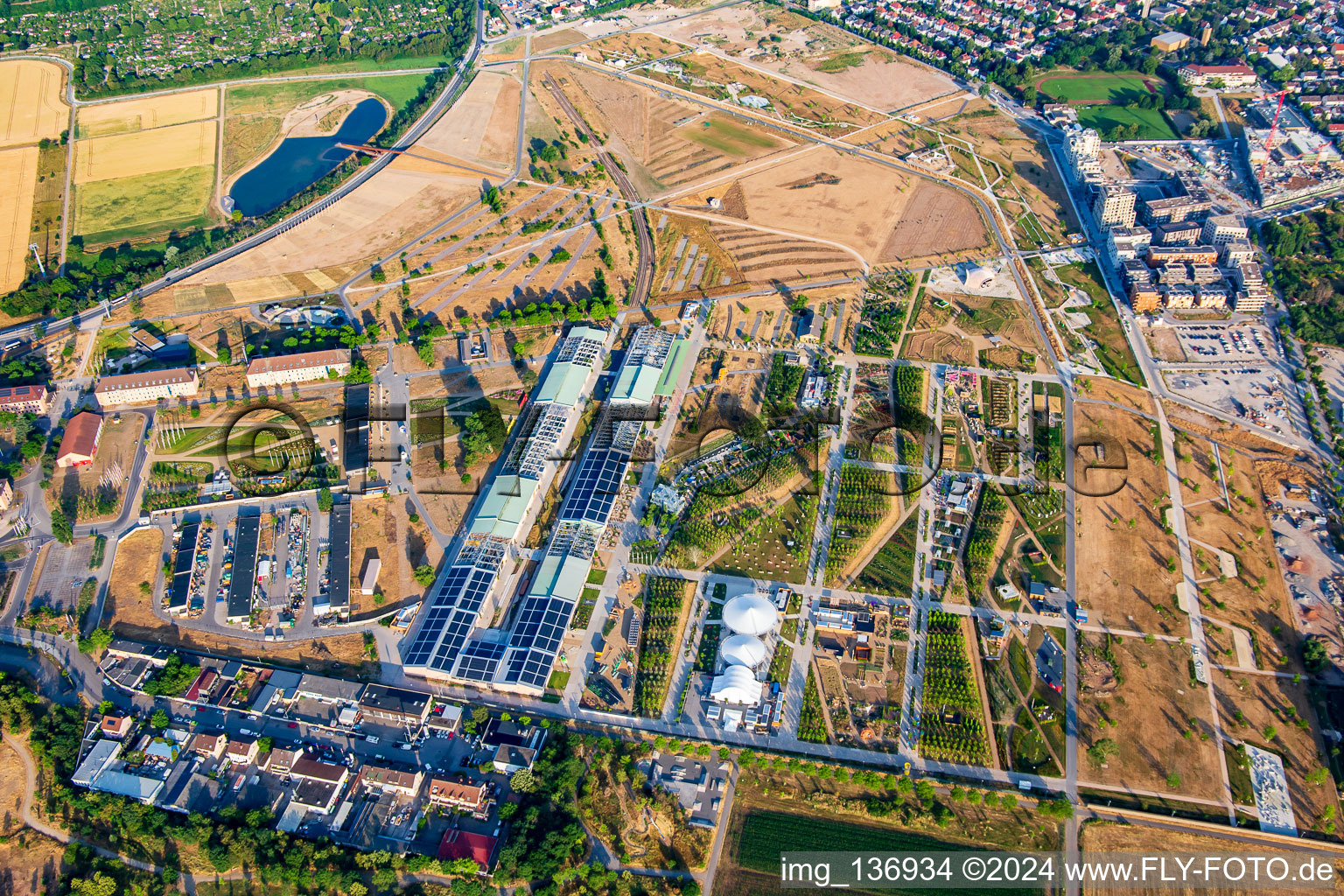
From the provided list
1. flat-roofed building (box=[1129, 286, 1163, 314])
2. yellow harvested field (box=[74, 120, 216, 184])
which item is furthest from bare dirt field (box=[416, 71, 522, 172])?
flat-roofed building (box=[1129, 286, 1163, 314])

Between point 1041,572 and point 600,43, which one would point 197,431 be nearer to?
point 1041,572

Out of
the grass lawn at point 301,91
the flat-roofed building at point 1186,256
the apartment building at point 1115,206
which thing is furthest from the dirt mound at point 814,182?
the grass lawn at point 301,91

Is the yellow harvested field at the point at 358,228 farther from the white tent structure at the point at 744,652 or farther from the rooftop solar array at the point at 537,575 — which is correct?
the white tent structure at the point at 744,652

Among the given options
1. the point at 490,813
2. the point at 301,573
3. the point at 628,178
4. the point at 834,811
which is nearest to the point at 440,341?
the point at 301,573

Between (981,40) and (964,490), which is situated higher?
(981,40)

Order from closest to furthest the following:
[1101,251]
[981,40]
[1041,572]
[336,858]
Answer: [336,858] < [1041,572] < [1101,251] < [981,40]
